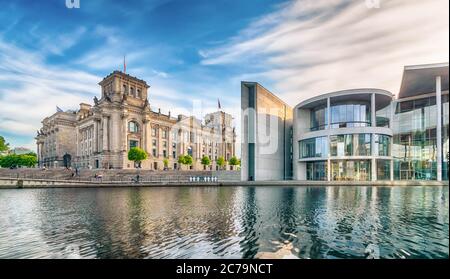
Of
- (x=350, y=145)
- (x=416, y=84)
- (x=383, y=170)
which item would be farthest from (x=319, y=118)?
(x=416, y=84)

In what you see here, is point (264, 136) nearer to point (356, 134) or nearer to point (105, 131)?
point (356, 134)

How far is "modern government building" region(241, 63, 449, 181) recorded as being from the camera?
125ft

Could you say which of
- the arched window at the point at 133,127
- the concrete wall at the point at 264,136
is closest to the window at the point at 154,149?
the arched window at the point at 133,127

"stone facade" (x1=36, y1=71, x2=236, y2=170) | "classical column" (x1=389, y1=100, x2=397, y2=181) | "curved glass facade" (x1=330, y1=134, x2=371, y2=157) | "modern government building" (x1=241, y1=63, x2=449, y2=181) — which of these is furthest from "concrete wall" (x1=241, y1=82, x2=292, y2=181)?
"stone facade" (x1=36, y1=71, x2=236, y2=170)

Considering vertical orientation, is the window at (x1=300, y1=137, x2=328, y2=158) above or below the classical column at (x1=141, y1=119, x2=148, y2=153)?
below

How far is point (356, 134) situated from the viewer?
4209 cm

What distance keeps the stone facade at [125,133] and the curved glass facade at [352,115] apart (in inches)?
A: 1726

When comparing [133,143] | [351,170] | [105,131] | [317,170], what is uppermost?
[105,131]

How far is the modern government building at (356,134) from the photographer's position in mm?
38062

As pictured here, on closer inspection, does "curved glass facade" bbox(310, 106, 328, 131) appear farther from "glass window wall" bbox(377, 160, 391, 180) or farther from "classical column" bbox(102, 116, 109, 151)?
"classical column" bbox(102, 116, 109, 151)

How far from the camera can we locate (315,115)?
164ft

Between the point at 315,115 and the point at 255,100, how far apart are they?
14456 mm

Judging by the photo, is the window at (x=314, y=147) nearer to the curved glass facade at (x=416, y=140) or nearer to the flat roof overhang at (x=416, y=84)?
the curved glass facade at (x=416, y=140)

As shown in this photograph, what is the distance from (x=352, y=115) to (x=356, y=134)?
13.6 ft
